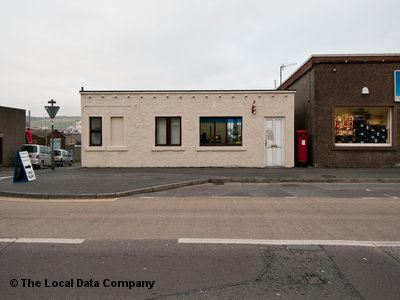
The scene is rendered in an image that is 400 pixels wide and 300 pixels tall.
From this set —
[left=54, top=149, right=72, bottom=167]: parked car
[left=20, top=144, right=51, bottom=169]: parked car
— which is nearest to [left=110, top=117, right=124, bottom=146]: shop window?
[left=20, top=144, right=51, bottom=169]: parked car

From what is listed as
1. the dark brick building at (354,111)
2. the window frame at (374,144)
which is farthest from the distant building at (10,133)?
the window frame at (374,144)

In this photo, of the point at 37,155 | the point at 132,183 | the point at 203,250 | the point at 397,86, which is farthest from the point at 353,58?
the point at 37,155

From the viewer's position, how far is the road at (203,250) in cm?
346

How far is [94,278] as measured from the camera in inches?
146

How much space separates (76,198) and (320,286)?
297 inches

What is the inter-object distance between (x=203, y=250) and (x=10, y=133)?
33.3 metres

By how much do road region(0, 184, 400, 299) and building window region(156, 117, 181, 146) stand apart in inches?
350

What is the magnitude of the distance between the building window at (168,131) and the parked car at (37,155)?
15.3 metres

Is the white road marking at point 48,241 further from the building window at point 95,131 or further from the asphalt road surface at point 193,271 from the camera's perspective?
the building window at point 95,131

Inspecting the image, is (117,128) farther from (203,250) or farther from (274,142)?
(203,250)

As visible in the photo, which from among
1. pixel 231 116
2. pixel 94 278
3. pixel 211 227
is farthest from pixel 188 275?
pixel 231 116

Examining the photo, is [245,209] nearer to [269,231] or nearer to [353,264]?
[269,231]

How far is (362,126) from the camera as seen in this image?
1641 centimetres

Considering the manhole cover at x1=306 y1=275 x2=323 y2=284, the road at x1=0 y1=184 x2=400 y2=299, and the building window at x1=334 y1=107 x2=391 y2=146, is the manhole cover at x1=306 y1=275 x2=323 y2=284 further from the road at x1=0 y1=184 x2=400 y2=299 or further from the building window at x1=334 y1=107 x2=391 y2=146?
the building window at x1=334 y1=107 x2=391 y2=146
